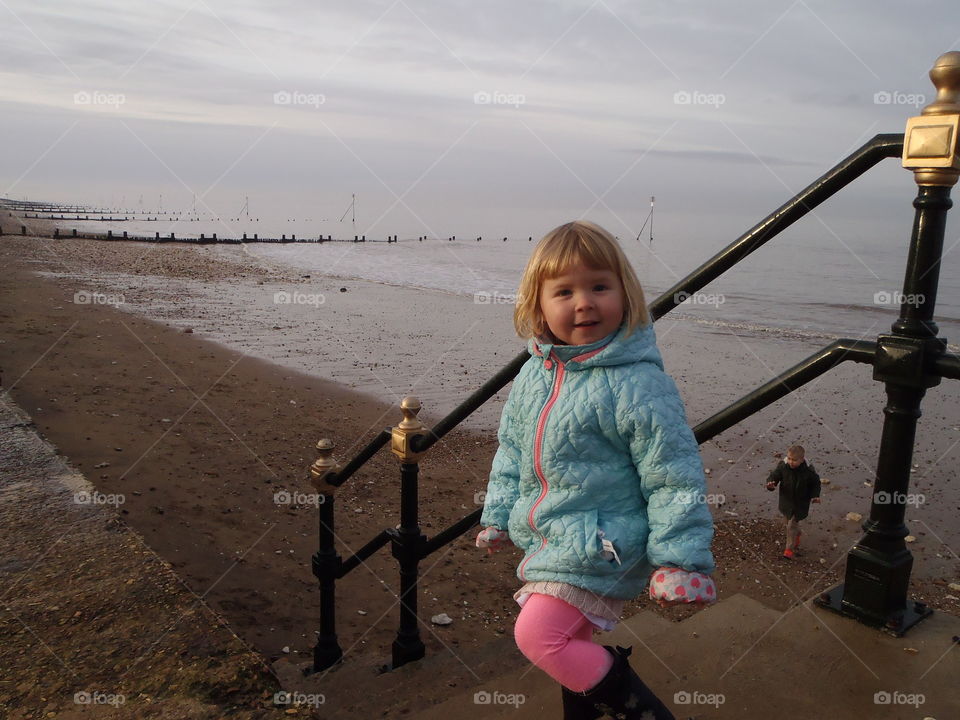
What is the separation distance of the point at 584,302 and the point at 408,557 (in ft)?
5.69

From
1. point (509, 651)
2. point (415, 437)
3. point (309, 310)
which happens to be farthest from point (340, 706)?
point (309, 310)

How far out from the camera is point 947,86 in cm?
199

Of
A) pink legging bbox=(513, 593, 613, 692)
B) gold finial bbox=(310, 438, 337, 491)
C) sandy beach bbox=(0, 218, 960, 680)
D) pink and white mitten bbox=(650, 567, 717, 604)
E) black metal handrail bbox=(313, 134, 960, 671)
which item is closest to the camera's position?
pink and white mitten bbox=(650, 567, 717, 604)

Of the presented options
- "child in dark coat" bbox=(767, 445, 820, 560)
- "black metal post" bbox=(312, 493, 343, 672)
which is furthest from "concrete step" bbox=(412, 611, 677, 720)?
"child in dark coat" bbox=(767, 445, 820, 560)

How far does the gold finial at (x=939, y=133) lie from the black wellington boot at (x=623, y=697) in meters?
1.56

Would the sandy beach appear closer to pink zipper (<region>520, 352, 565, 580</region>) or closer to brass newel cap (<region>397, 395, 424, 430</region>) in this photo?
brass newel cap (<region>397, 395, 424, 430</region>)

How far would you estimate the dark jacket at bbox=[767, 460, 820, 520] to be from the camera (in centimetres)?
559

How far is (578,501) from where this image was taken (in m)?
1.78

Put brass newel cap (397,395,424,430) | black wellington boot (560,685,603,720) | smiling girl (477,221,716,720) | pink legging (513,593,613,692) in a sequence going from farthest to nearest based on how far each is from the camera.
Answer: brass newel cap (397,395,424,430) → black wellington boot (560,685,603,720) → pink legging (513,593,613,692) → smiling girl (477,221,716,720)

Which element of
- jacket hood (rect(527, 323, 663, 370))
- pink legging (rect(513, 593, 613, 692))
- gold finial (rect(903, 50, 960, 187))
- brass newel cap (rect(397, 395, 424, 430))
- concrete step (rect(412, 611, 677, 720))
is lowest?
concrete step (rect(412, 611, 677, 720))

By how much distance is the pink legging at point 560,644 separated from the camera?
1.80m

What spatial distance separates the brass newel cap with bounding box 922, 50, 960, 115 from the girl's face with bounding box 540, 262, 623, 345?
104 centimetres

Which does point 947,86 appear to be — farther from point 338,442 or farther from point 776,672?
point 338,442

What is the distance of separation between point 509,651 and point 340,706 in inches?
28.8
